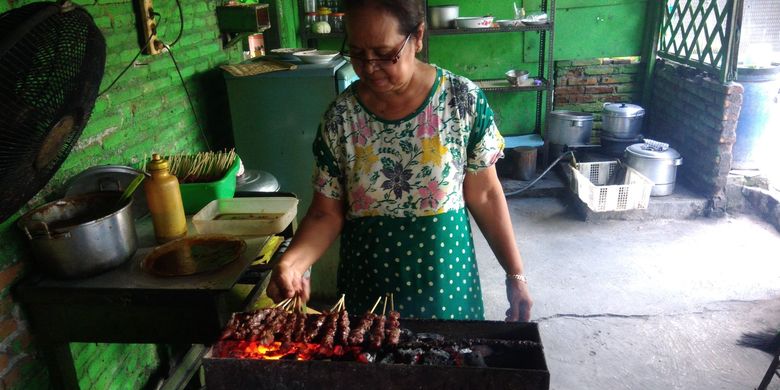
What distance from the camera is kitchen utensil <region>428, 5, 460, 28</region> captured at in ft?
20.6

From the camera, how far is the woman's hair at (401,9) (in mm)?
1659

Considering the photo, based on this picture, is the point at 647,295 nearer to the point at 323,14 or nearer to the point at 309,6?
the point at 323,14

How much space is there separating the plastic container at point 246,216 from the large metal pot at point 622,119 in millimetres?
5063

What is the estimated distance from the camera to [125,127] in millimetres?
2742

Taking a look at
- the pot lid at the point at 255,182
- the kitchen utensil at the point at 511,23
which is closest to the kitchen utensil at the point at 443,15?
the kitchen utensil at the point at 511,23

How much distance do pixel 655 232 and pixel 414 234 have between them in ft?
14.5

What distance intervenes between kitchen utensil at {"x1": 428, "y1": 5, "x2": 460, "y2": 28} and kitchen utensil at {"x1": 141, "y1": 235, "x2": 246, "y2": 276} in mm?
4768

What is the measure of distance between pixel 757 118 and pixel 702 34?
1.15 metres

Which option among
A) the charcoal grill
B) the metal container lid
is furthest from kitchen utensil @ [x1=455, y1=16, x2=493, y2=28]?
the charcoal grill

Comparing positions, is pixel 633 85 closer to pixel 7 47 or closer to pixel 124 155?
pixel 124 155

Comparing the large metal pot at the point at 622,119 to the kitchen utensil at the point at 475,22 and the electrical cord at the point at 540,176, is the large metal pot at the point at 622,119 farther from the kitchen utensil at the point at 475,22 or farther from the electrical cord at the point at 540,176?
the kitchen utensil at the point at 475,22

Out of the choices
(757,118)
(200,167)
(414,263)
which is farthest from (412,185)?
(757,118)

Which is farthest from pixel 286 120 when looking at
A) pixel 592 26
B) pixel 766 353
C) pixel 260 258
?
pixel 592 26

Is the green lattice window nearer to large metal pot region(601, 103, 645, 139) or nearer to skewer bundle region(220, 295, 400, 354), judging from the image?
large metal pot region(601, 103, 645, 139)
